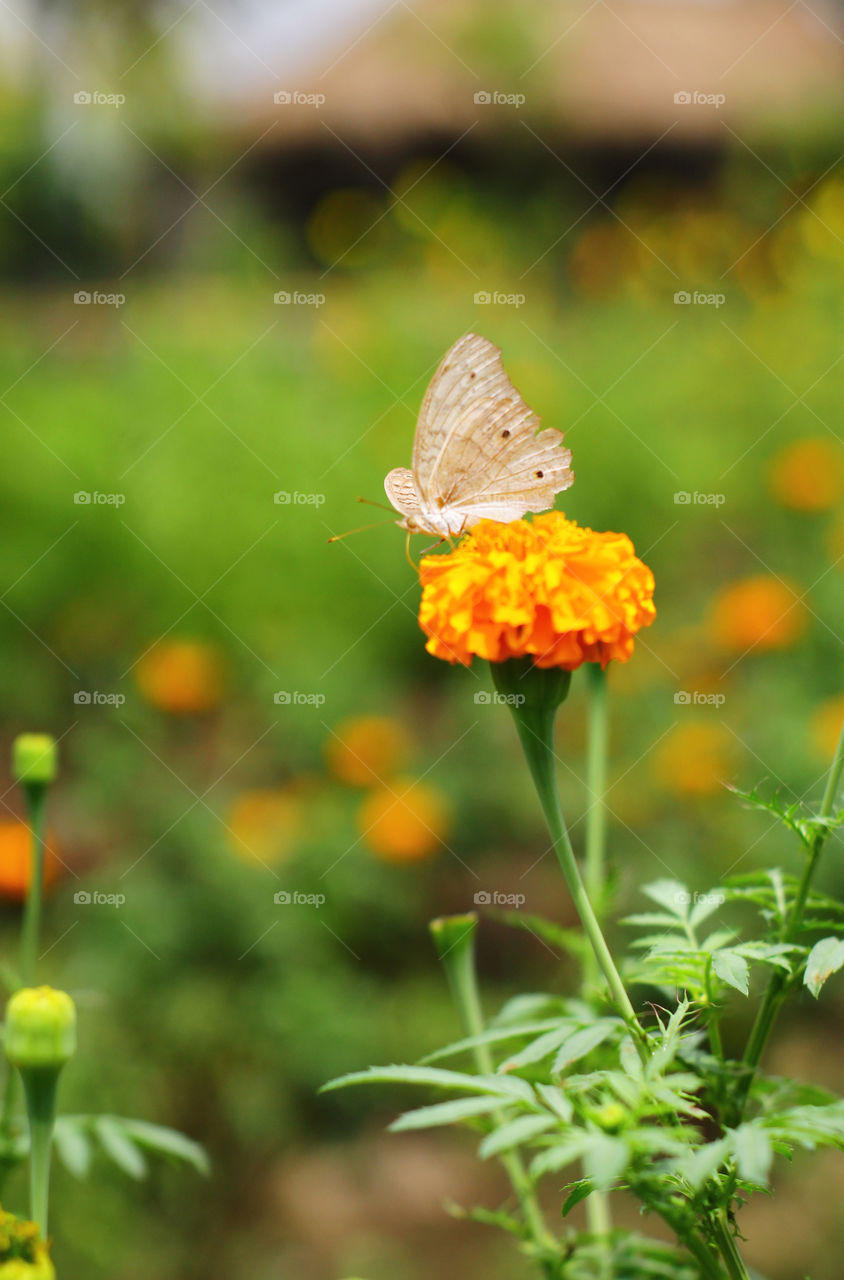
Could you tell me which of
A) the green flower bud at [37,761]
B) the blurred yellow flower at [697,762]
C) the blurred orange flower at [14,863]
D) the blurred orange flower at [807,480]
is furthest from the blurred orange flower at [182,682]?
the green flower bud at [37,761]

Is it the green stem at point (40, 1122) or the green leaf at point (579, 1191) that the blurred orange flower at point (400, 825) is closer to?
the green stem at point (40, 1122)

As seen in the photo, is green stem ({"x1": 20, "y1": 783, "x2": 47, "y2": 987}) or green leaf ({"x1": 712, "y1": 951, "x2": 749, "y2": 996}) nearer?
green leaf ({"x1": 712, "y1": 951, "x2": 749, "y2": 996})

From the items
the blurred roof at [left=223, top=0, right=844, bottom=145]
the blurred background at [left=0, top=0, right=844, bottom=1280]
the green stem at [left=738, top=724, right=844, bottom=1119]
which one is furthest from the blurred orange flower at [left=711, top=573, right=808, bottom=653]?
the blurred roof at [left=223, top=0, right=844, bottom=145]

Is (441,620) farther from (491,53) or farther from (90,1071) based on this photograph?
(491,53)

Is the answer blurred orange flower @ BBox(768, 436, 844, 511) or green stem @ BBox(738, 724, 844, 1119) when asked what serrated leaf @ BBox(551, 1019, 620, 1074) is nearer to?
green stem @ BBox(738, 724, 844, 1119)

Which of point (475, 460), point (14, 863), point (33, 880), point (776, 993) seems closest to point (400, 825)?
point (14, 863)

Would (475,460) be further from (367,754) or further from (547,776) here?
(367,754)
